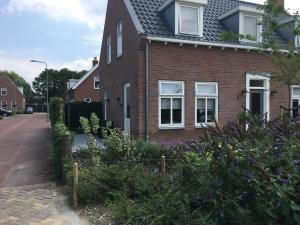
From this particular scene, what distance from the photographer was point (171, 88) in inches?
590

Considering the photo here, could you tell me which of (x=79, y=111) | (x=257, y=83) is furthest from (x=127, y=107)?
(x=257, y=83)

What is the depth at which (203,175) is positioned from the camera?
4441 millimetres

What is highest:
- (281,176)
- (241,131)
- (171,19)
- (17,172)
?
(171,19)

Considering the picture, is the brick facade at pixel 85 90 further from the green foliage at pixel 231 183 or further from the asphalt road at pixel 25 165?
the green foliage at pixel 231 183

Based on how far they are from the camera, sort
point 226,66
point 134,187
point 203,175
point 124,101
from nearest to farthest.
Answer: point 203,175, point 134,187, point 226,66, point 124,101

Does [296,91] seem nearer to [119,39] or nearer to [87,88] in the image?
[119,39]

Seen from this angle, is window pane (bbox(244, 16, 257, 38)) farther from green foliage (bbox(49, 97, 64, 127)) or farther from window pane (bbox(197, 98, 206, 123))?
green foliage (bbox(49, 97, 64, 127))

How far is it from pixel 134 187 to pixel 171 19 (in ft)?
34.7

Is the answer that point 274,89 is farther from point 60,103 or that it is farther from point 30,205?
point 30,205

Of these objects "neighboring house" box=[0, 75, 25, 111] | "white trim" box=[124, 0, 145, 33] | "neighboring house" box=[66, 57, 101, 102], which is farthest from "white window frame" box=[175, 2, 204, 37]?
"neighboring house" box=[0, 75, 25, 111]

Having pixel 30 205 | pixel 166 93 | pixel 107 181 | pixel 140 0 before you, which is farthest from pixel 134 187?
pixel 140 0

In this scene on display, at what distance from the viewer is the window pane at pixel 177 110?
15.1m

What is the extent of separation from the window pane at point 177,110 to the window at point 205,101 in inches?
31.3

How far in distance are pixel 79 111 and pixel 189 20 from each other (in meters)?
8.83
